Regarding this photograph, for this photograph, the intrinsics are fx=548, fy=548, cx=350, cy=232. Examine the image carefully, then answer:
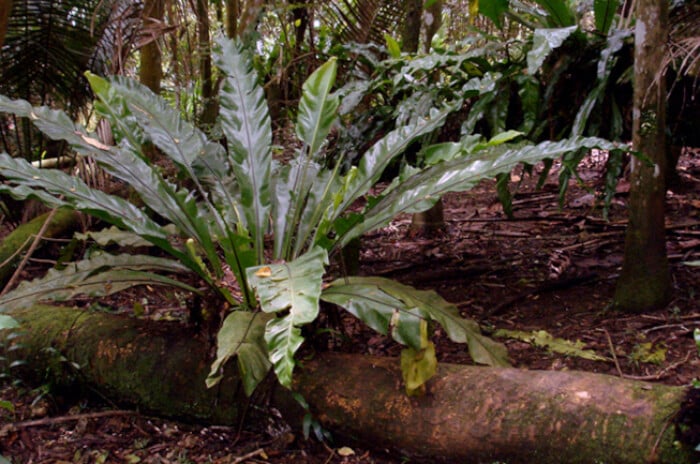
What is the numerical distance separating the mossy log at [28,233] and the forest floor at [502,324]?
1.42 metres

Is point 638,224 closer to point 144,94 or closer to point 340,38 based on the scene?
point 144,94

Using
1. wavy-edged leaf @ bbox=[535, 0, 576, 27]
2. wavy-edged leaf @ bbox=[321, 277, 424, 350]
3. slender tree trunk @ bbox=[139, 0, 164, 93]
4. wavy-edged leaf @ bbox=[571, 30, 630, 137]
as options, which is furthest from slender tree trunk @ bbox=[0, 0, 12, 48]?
wavy-edged leaf @ bbox=[571, 30, 630, 137]

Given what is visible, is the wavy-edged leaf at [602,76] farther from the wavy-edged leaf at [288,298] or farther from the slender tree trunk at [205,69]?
the slender tree trunk at [205,69]

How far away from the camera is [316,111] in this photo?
8.24 feet

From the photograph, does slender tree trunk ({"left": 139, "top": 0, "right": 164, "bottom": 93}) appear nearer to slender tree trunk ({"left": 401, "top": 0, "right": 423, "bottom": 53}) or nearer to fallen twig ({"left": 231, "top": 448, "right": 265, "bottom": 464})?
slender tree trunk ({"left": 401, "top": 0, "right": 423, "bottom": 53})

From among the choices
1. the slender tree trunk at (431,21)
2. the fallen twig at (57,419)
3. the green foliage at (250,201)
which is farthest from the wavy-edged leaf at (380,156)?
the slender tree trunk at (431,21)

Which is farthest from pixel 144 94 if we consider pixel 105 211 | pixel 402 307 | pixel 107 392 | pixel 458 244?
pixel 458 244

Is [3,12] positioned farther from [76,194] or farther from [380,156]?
[380,156]

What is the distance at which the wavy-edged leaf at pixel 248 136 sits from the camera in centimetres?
245

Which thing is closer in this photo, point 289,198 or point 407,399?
point 407,399

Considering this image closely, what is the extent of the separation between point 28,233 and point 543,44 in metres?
3.68

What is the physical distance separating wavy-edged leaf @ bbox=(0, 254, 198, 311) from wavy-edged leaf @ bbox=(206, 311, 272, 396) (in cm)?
40

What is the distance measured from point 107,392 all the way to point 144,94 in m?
1.35

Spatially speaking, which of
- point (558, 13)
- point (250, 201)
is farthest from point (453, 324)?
point (558, 13)
